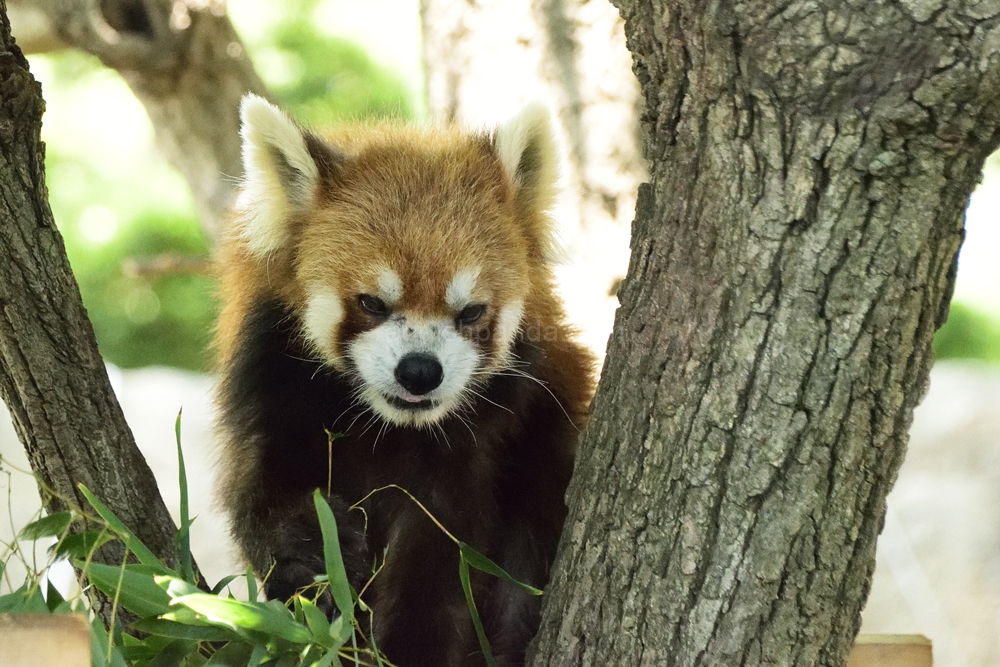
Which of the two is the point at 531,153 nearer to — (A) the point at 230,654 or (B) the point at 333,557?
(B) the point at 333,557

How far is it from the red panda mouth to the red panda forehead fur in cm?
24

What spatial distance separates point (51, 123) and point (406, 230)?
17.0ft

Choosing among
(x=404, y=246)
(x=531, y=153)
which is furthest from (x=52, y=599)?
(x=531, y=153)

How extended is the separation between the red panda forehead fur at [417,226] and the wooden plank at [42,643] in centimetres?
127

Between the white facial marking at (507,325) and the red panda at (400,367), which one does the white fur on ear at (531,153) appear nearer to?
the red panda at (400,367)

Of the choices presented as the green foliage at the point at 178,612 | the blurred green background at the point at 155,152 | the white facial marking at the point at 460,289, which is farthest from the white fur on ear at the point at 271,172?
the blurred green background at the point at 155,152

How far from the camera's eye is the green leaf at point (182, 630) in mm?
1959

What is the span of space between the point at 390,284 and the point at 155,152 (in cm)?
434

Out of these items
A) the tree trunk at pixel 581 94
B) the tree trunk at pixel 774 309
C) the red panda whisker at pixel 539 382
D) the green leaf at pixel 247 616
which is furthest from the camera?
the tree trunk at pixel 581 94

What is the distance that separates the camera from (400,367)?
8.52 ft

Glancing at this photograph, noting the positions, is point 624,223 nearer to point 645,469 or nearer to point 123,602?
point 645,469

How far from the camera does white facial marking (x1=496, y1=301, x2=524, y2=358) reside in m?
2.79

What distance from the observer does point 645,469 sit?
1972mm

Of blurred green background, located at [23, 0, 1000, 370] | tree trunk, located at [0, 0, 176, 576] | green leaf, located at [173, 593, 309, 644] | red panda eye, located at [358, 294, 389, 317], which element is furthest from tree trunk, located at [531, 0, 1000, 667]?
blurred green background, located at [23, 0, 1000, 370]
